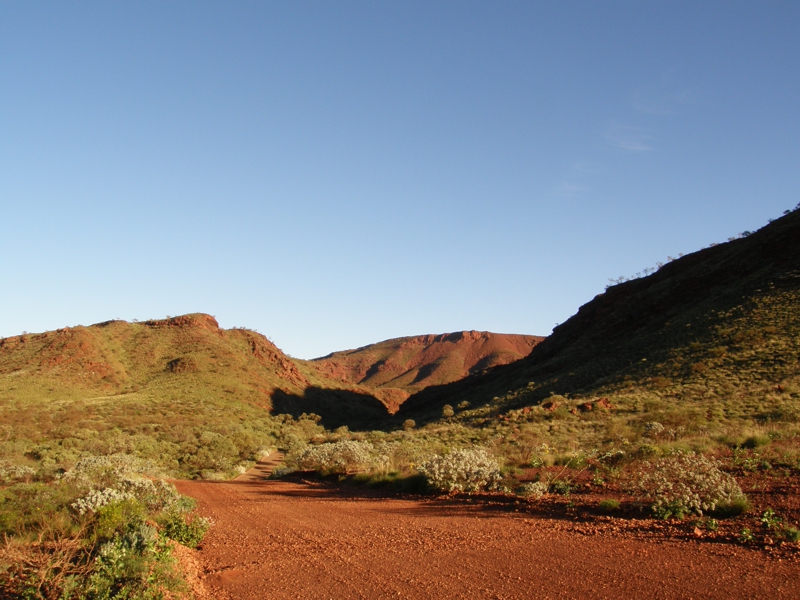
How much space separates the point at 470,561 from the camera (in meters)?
7.14

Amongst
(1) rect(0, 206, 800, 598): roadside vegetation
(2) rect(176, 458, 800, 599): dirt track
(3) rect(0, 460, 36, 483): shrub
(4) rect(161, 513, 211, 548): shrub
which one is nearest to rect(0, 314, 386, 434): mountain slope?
(1) rect(0, 206, 800, 598): roadside vegetation

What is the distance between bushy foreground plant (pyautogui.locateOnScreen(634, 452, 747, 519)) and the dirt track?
3.47 ft

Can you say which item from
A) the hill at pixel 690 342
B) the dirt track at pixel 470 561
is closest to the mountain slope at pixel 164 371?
the hill at pixel 690 342

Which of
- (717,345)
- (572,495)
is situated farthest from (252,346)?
(572,495)

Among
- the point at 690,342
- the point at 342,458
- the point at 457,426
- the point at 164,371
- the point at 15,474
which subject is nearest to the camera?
the point at 15,474

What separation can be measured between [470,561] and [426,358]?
402ft

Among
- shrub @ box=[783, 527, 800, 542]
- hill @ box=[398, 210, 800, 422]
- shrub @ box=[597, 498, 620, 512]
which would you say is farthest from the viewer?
hill @ box=[398, 210, 800, 422]

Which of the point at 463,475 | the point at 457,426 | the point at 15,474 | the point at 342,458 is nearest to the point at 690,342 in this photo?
the point at 457,426

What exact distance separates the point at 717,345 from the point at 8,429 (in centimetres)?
4103

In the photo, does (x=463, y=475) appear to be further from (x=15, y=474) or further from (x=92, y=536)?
(x=15, y=474)

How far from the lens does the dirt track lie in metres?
5.97

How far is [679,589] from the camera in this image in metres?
5.75

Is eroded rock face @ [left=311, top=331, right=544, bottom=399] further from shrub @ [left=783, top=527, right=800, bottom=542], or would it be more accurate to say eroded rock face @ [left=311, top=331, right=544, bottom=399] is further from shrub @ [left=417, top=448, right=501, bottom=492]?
shrub @ [left=783, top=527, right=800, bottom=542]

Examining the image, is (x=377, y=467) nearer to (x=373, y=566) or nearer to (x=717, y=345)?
(x=373, y=566)
